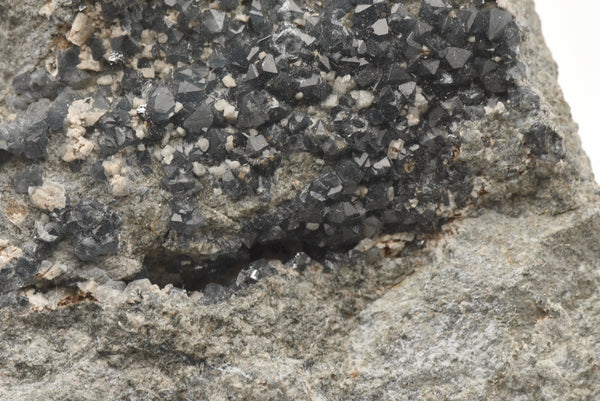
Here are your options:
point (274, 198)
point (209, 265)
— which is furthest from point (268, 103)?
point (209, 265)

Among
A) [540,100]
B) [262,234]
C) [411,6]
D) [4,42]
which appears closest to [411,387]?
[262,234]

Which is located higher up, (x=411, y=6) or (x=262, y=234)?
(x=411, y=6)

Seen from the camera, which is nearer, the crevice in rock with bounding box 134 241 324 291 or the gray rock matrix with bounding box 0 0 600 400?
the gray rock matrix with bounding box 0 0 600 400

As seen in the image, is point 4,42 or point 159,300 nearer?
point 159,300

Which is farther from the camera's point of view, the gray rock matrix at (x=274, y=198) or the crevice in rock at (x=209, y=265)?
the crevice in rock at (x=209, y=265)

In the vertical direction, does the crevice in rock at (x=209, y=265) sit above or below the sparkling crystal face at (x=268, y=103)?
below

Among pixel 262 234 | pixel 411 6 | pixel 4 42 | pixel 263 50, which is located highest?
pixel 411 6

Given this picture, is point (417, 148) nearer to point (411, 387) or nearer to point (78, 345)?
point (411, 387)
